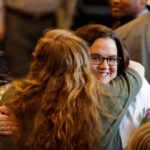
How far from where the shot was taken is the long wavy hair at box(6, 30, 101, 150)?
94.8 inches

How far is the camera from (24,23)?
5871 mm

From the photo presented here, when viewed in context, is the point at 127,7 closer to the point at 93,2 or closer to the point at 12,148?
the point at 12,148

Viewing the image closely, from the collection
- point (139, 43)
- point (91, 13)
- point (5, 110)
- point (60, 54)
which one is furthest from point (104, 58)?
Result: point (91, 13)

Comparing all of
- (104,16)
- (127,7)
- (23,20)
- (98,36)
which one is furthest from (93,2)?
(98,36)

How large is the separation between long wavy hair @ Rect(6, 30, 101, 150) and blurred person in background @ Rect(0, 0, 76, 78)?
126 inches

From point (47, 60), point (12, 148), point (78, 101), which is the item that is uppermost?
point (47, 60)

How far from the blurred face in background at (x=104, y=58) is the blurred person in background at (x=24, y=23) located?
2996mm

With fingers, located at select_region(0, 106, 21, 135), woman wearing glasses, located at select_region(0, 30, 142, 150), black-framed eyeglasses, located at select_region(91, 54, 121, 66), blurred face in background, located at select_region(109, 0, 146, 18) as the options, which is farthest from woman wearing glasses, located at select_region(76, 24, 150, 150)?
blurred face in background, located at select_region(109, 0, 146, 18)

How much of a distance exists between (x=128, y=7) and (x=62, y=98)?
1574 mm

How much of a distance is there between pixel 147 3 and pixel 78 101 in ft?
4.81

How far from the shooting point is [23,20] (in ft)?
19.2

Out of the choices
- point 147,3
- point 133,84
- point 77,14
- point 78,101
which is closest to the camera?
point 78,101

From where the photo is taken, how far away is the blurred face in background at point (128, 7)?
3.85 m

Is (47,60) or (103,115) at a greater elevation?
(47,60)
